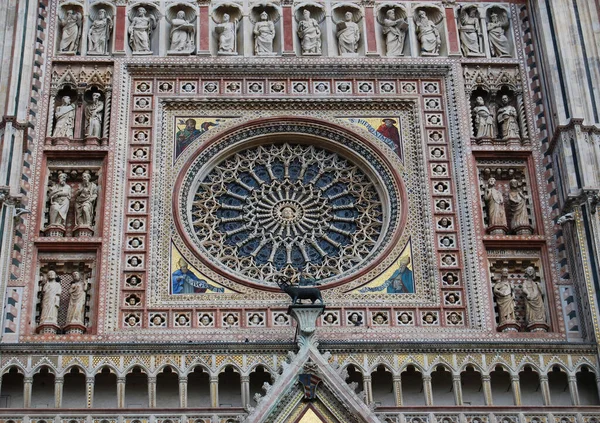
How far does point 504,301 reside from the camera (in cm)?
2262

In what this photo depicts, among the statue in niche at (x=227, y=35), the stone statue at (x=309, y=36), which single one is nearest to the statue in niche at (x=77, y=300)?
the statue in niche at (x=227, y=35)

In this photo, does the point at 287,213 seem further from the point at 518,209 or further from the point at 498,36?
the point at 498,36

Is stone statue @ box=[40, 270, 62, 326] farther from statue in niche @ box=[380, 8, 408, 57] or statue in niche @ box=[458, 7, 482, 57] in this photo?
statue in niche @ box=[458, 7, 482, 57]

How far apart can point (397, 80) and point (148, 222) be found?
5.46 m

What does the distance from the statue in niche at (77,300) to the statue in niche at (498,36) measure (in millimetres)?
8954

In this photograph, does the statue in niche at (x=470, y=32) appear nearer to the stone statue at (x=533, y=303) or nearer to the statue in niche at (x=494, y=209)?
the statue in niche at (x=494, y=209)

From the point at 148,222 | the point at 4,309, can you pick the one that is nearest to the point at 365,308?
the point at 148,222

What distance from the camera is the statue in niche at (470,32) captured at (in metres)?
25.5

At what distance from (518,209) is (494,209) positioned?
0.46 meters

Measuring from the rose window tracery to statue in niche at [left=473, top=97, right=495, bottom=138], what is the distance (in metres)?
2.20

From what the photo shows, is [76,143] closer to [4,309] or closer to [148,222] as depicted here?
[148,222]

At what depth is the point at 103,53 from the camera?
81.8 feet

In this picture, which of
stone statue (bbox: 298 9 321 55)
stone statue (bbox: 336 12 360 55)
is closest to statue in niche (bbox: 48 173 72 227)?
stone statue (bbox: 298 9 321 55)

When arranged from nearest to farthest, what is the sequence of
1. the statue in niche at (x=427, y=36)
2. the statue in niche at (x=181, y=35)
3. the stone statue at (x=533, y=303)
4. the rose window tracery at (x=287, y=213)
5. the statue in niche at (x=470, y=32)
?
1. the stone statue at (x=533, y=303)
2. the rose window tracery at (x=287, y=213)
3. the statue in niche at (x=181, y=35)
4. the statue in niche at (x=427, y=36)
5. the statue in niche at (x=470, y=32)
